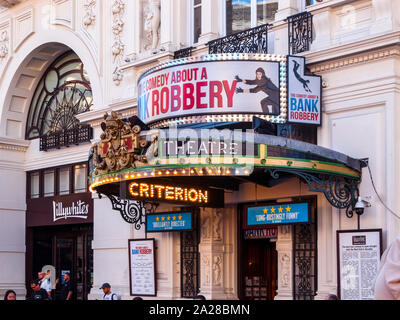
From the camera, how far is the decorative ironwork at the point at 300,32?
14250 mm

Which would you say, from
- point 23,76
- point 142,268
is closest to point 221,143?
point 142,268

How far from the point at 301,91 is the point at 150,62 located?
209 inches

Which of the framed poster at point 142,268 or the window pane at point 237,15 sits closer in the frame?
the window pane at point 237,15

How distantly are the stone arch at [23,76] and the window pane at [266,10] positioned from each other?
7620 mm

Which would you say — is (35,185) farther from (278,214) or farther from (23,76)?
(278,214)

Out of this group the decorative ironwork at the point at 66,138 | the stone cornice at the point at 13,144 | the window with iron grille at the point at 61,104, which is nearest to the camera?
the decorative ironwork at the point at 66,138

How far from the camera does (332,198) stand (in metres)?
13.1

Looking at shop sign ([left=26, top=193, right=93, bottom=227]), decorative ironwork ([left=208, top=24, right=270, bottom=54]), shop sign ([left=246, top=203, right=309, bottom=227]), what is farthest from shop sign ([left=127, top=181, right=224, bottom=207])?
shop sign ([left=26, top=193, right=93, bottom=227])

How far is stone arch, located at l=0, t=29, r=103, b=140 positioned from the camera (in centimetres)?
2272

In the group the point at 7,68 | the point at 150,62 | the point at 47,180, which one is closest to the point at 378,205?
the point at 150,62

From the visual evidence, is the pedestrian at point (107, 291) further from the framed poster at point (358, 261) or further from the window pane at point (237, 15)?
the window pane at point (237, 15)

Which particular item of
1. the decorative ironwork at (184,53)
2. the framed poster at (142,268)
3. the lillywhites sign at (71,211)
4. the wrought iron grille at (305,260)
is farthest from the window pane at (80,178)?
the wrought iron grille at (305,260)

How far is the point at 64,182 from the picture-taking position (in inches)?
884
